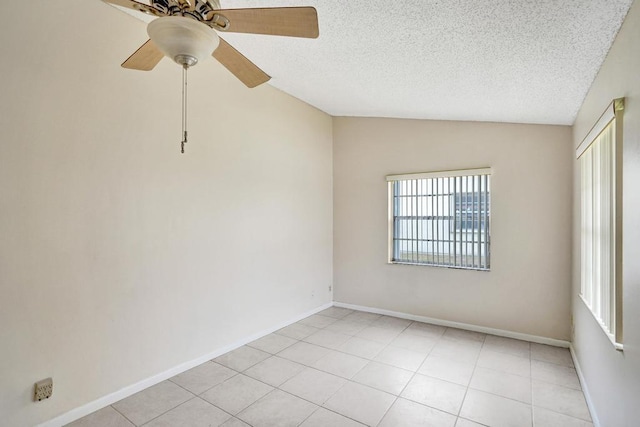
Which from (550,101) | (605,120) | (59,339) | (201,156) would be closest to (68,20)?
(201,156)

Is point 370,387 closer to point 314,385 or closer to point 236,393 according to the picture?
point 314,385

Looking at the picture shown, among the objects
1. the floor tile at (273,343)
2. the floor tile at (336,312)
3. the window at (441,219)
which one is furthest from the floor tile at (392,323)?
the floor tile at (273,343)

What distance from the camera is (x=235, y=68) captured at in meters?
1.91

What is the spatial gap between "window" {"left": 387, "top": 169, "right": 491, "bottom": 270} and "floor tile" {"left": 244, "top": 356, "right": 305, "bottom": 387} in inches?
83.8

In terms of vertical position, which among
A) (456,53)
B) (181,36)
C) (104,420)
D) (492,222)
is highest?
(456,53)

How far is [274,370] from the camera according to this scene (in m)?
2.92

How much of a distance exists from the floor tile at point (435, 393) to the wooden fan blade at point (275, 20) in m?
2.58

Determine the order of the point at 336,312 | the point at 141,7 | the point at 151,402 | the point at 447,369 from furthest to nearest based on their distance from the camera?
the point at 336,312, the point at 447,369, the point at 151,402, the point at 141,7

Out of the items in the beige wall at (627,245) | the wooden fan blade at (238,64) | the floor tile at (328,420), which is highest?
the wooden fan blade at (238,64)

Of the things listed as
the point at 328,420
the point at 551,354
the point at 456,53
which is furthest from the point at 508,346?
the point at 456,53

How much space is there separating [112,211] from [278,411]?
6.33 feet

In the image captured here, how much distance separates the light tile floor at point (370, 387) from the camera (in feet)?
7.29

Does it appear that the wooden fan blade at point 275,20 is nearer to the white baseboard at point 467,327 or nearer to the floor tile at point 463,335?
the floor tile at point 463,335

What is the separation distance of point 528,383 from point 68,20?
14.6ft
